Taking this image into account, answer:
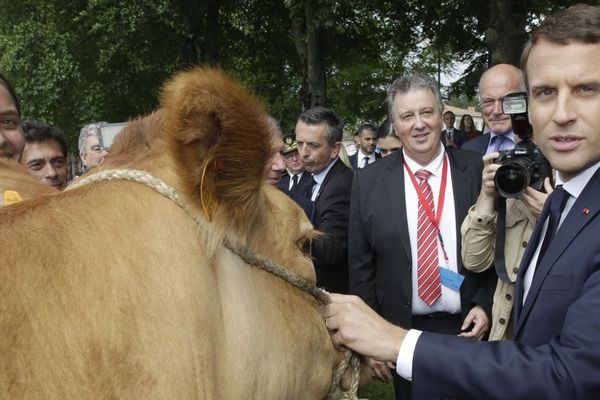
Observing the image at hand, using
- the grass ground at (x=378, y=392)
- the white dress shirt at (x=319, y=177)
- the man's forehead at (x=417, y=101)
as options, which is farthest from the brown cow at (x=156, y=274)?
the grass ground at (x=378, y=392)

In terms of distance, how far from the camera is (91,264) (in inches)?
62.1

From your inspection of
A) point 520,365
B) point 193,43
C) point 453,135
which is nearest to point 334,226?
point 520,365

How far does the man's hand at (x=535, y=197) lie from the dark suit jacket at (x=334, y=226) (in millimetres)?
1728

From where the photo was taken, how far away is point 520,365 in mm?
1917

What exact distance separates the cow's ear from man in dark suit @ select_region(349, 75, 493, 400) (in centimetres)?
238

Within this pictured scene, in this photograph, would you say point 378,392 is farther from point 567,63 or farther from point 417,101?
point 567,63

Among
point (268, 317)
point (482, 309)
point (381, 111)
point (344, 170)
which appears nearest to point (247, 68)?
point (381, 111)

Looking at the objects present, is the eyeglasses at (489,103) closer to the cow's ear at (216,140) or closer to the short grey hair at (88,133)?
the cow's ear at (216,140)

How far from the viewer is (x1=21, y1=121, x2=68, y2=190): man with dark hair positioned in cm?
524

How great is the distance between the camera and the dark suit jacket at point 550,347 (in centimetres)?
182

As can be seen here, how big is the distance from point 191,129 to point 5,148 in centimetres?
191

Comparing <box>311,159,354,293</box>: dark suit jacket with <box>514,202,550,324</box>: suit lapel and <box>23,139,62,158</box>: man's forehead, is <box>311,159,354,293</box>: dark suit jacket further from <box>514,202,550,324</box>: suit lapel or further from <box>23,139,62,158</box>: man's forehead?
<box>23,139,62,158</box>: man's forehead

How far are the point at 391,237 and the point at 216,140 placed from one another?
2.53 meters

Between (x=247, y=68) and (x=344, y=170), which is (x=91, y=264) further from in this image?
(x=247, y=68)
